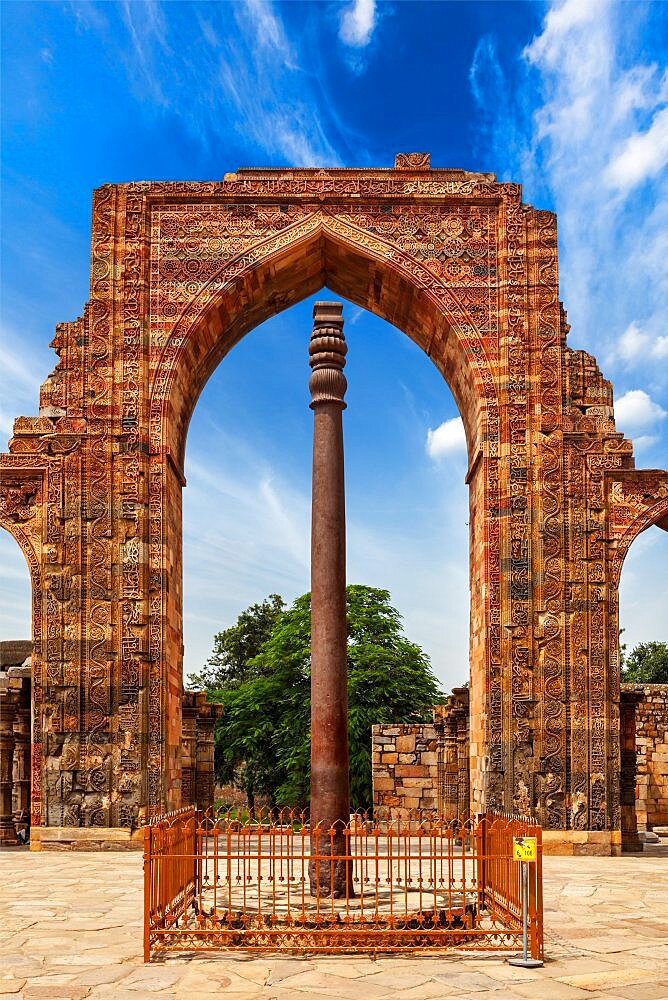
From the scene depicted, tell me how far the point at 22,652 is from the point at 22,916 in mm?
9896

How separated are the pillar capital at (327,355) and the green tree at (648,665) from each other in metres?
29.1

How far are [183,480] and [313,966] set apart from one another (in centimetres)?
900

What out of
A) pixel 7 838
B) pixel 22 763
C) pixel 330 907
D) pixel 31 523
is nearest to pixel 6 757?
pixel 7 838

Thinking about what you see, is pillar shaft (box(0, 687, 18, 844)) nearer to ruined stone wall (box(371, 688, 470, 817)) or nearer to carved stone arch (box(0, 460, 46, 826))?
carved stone arch (box(0, 460, 46, 826))

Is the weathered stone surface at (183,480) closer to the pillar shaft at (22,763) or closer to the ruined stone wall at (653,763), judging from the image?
the pillar shaft at (22,763)

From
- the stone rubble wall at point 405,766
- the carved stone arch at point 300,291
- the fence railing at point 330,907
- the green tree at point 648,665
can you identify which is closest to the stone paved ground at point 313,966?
the fence railing at point 330,907

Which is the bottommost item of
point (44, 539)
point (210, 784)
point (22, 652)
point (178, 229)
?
point (210, 784)

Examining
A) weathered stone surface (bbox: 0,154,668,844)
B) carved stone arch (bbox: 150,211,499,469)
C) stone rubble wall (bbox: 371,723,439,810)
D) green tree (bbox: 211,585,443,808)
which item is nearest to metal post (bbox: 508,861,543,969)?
weathered stone surface (bbox: 0,154,668,844)

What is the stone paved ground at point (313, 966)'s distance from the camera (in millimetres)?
5094

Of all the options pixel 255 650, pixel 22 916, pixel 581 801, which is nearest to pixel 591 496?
pixel 581 801

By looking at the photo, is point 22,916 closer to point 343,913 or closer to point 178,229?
point 343,913

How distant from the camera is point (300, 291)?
14.3 metres

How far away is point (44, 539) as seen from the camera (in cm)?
1261

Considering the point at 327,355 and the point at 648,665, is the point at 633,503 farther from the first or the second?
the point at 648,665
